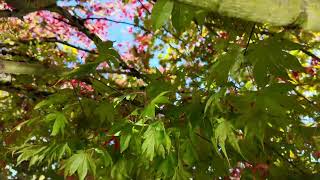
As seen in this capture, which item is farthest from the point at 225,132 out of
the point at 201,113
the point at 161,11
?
the point at 161,11

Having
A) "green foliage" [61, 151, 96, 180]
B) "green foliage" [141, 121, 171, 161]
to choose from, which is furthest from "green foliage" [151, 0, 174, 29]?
"green foliage" [61, 151, 96, 180]

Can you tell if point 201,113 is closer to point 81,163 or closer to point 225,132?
point 225,132

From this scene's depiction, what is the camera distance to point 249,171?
8.72 ft

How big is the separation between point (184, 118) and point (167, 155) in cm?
22

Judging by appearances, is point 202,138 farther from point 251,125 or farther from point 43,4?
point 43,4

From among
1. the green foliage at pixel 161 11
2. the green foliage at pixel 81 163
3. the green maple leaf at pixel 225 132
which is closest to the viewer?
the green foliage at pixel 161 11

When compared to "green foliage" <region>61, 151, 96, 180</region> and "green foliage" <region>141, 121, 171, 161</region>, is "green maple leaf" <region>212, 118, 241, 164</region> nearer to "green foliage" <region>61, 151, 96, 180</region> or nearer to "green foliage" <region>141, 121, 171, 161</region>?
"green foliage" <region>141, 121, 171, 161</region>

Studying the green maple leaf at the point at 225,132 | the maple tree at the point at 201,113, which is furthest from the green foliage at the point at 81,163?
the green maple leaf at the point at 225,132

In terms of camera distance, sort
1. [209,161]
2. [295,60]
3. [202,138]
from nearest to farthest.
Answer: [295,60] < [202,138] < [209,161]

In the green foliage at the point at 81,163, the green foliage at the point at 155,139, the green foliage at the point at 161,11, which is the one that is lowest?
the green foliage at the point at 81,163

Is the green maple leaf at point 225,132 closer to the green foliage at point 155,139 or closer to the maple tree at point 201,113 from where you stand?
the maple tree at point 201,113

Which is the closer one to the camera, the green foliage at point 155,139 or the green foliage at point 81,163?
the green foliage at point 155,139

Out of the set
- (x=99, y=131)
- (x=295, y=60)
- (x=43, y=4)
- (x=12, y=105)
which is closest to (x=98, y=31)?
(x=12, y=105)

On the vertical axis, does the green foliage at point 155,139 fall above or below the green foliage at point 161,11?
below
